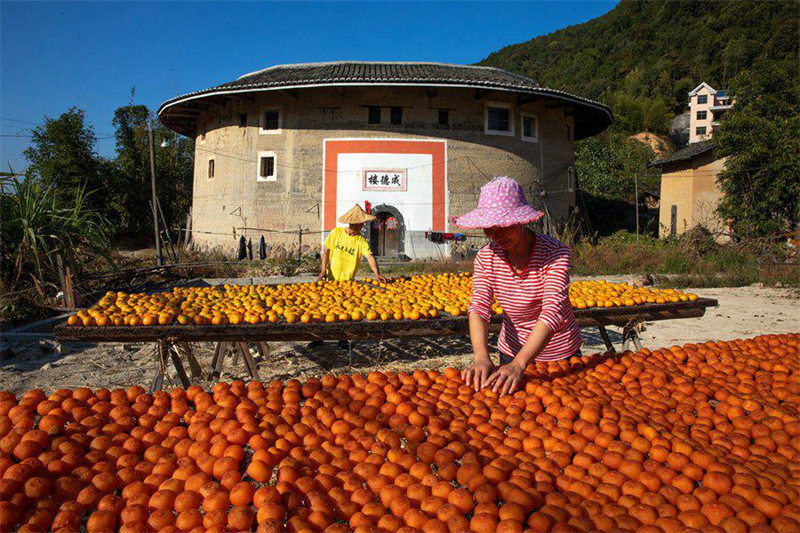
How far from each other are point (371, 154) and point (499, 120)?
5.96 metres

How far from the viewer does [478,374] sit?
227 cm

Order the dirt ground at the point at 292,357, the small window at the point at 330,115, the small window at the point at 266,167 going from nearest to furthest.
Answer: the dirt ground at the point at 292,357
the small window at the point at 330,115
the small window at the point at 266,167

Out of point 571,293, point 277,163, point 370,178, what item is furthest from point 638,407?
point 277,163

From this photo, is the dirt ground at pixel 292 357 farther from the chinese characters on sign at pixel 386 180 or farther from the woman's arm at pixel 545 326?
the chinese characters on sign at pixel 386 180

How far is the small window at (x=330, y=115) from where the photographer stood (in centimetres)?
1917

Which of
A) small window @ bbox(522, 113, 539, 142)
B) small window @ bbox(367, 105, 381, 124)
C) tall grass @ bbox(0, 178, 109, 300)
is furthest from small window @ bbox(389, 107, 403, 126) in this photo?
tall grass @ bbox(0, 178, 109, 300)

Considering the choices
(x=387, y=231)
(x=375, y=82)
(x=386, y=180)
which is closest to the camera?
(x=375, y=82)

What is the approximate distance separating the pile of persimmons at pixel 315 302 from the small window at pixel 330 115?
15.1m

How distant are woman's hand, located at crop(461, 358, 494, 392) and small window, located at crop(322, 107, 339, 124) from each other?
18309mm

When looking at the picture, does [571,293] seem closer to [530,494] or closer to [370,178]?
[530,494]

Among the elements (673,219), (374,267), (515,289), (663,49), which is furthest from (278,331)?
(663,49)

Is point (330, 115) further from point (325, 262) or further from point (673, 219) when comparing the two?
point (673, 219)

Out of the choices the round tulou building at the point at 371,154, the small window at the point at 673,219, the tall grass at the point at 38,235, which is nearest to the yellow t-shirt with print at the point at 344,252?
the tall grass at the point at 38,235

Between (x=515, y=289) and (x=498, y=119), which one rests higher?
(x=498, y=119)
